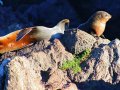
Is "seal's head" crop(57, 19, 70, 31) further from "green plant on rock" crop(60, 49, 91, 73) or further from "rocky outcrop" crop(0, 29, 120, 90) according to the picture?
"green plant on rock" crop(60, 49, 91, 73)

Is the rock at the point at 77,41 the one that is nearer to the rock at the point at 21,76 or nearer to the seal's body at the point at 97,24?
the rock at the point at 21,76

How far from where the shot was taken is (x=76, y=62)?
808cm

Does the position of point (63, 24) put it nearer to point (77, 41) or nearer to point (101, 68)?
point (77, 41)

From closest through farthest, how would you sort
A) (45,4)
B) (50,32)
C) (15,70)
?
1. (15,70)
2. (50,32)
3. (45,4)

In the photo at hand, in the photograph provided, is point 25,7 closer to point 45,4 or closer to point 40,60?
point 45,4

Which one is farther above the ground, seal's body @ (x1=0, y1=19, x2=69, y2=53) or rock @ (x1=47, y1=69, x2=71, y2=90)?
seal's body @ (x1=0, y1=19, x2=69, y2=53)

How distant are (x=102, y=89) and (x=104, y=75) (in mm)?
286

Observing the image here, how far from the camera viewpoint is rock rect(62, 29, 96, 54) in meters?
8.34

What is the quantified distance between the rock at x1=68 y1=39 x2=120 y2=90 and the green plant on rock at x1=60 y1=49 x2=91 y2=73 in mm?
64

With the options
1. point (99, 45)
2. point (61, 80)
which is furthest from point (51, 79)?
point (99, 45)

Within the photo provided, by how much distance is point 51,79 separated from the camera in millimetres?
7586

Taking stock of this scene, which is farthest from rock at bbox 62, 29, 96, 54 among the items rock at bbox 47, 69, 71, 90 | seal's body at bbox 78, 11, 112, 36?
seal's body at bbox 78, 11, 112, 36

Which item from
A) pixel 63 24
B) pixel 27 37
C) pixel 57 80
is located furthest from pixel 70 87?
pixel 63 24

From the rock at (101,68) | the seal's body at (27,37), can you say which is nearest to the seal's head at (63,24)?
the seal's body at (27,37)
